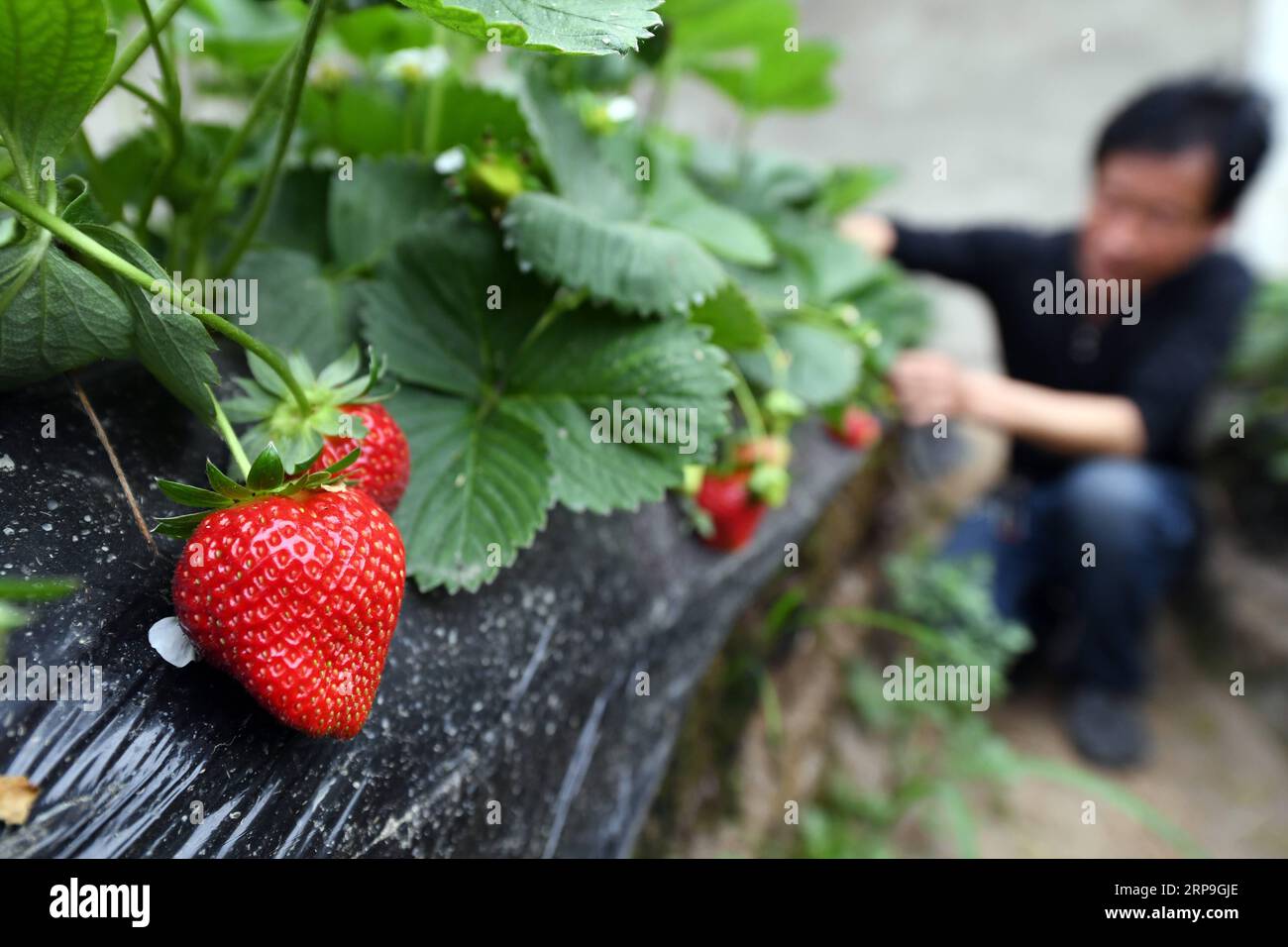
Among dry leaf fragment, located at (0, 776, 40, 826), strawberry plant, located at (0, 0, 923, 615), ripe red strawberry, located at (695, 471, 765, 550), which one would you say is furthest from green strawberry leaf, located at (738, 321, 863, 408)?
dry leaf fragment, located at (0, 776, 40, 826)

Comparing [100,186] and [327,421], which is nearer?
[327,421]

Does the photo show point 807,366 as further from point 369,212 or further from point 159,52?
point 159,52

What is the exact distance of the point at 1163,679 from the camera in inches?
75.1

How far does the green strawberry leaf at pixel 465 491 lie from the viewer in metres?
0.51

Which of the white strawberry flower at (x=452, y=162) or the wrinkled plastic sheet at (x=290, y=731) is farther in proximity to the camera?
the white strawberry flower at (x=452, y=162)

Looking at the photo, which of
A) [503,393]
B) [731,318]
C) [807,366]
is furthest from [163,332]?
[807,366]

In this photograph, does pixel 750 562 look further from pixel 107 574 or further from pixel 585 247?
pixel 107 574

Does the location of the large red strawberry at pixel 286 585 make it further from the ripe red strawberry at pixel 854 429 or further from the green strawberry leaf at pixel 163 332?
the ripe red strawberry at pixel 854 429

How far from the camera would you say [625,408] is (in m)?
0.58

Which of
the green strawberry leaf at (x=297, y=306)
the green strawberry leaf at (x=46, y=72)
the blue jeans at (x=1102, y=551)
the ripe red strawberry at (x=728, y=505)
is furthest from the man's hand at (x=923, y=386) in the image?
the green strawberry leaf at (x=46, y=72)

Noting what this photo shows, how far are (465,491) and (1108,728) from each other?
5.41 ft

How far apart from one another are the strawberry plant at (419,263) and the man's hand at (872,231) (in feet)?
2.42

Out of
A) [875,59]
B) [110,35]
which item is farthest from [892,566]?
[875,59]

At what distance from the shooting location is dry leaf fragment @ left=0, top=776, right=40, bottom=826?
1.03 feet
